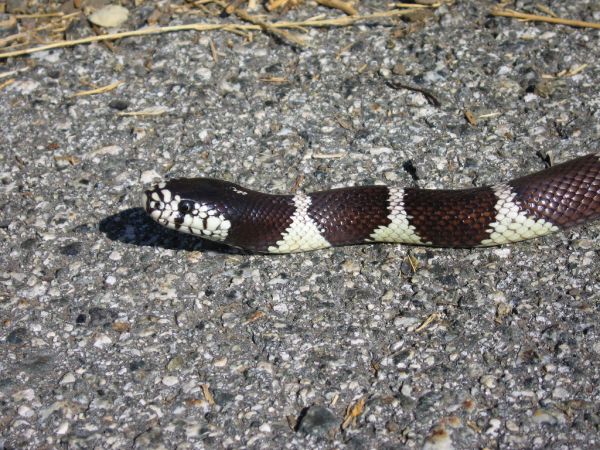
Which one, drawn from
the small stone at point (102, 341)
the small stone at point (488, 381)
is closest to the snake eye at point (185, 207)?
the small stone at point (102, 341)

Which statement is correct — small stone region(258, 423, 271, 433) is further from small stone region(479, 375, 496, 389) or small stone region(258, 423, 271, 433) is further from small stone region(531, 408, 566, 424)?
small stone region(531, 408, 566, 424)

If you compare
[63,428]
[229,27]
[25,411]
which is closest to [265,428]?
[63,428]

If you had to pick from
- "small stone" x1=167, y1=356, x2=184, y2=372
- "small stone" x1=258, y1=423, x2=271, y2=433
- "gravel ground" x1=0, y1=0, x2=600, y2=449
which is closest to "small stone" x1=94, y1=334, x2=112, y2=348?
"gravel ground" x1=0, y1=0, x2=600, y2=449

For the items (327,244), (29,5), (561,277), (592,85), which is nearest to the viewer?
(561,277)

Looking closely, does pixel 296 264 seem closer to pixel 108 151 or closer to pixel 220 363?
pixel 220 363

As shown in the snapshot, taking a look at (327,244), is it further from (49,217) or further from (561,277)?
(49,217)

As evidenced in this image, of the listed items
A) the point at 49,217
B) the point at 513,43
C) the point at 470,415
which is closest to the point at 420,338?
the point at 470,415

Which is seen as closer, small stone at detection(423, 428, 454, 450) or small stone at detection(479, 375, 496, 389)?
small stone at detection(423, 428, 454, 450)
